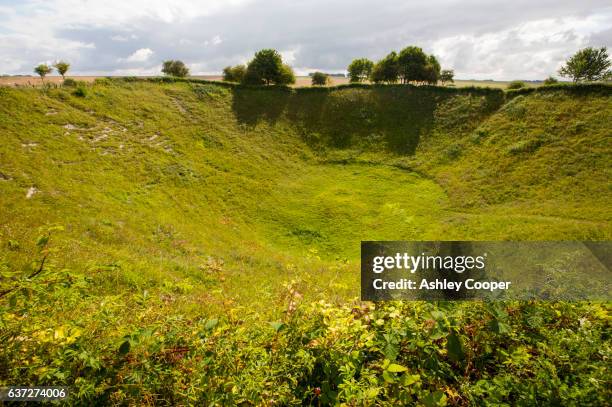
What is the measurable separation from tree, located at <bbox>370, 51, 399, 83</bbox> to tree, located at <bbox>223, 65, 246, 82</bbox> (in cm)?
2367

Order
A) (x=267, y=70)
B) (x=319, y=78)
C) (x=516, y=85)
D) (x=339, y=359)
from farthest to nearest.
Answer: (x=319, y=78), (x=267, y=70), (x=516, y=85), (x=339, y=359)

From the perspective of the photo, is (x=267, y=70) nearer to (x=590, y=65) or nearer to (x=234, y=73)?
(x=234, y=73)

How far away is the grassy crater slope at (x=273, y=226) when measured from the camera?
3742 millimetres

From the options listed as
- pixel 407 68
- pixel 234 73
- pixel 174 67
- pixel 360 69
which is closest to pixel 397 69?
pixel 407 68

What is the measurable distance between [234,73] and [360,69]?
2815 centimetres

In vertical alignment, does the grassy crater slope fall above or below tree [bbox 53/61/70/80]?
below

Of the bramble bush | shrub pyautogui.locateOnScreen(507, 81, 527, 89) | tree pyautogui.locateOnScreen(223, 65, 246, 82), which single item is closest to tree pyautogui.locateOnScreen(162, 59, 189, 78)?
tree pyautogui.locateOnScreen(223, 65, 246, 82)

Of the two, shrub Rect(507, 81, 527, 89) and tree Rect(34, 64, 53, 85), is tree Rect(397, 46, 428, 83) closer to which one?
shrub Rect(507, 81, 527, 89)

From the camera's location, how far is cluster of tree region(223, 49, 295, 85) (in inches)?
2088

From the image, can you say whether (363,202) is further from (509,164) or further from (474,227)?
(509,164)

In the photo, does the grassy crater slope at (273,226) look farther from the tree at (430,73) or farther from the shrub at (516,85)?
the tree at (430,73)

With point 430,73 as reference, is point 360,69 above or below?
above

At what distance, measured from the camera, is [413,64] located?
2157 inches

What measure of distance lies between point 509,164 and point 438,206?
401 inches
